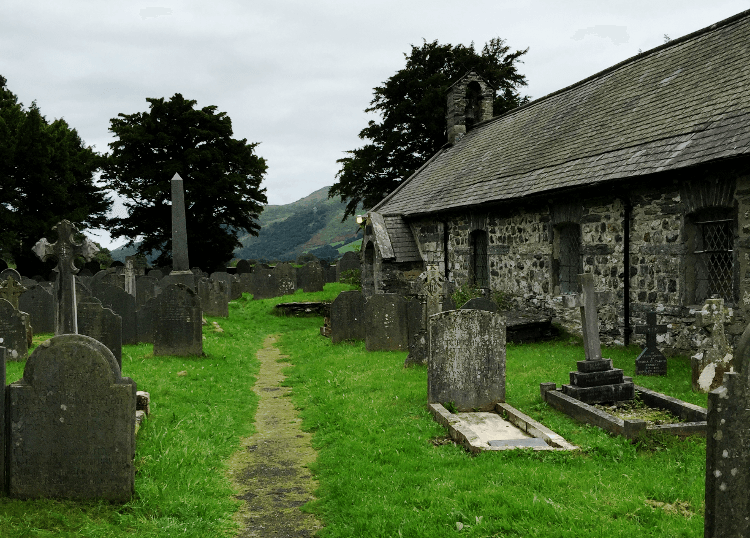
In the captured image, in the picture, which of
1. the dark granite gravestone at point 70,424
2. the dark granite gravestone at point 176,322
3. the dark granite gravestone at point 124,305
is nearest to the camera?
the dark granite gravestone at point 70,424

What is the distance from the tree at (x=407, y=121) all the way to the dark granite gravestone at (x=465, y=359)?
21.2 metres

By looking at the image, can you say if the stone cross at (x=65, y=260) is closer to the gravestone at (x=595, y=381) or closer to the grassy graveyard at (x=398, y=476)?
the grassy graveyard at (x=398, y=476)

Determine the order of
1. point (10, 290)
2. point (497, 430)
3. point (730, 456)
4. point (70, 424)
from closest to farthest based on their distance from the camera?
point (730, 456)
point (70, 424)
point (497, 430)
point (10, 290)

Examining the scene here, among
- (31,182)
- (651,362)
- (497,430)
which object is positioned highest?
(31,182)

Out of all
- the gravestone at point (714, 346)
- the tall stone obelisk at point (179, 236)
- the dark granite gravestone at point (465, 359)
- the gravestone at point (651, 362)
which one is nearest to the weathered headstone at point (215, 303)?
the tall stone obelisk at point (179, 236)

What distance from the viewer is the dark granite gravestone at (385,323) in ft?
38.1

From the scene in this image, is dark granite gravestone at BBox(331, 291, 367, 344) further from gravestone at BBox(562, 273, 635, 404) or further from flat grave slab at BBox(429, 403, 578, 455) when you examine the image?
gravestone at BBox(562, 273, 635, 404)

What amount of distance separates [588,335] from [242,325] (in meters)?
11.4

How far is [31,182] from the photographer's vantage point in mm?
31438

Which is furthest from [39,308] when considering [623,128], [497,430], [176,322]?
[623,128]

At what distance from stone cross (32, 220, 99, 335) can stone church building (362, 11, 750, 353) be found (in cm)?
564

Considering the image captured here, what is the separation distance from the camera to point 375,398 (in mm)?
7945

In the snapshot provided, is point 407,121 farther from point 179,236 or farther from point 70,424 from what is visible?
point 70,424

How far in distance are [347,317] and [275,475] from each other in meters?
7.42
